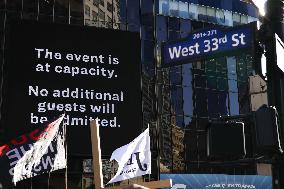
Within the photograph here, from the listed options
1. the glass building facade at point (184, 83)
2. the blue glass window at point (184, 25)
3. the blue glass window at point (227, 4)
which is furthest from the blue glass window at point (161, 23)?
the blue glass window at point (227, 4)

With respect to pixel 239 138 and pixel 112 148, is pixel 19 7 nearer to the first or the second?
pixel 112 148

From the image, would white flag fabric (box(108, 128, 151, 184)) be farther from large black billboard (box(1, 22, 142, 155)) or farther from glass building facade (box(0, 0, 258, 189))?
glass building facade (box(0, 0, 258, 189))

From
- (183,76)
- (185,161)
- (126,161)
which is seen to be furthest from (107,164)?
(126,161)

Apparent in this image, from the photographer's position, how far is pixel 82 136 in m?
16.0

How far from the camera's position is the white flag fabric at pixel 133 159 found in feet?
34.1

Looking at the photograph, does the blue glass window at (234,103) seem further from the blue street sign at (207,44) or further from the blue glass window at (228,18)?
the blue street sign at (207,44)

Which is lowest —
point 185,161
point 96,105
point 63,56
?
point 185,161

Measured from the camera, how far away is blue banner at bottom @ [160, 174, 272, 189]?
24.2 metres

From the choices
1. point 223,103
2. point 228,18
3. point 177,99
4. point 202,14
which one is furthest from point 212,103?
point 228,18

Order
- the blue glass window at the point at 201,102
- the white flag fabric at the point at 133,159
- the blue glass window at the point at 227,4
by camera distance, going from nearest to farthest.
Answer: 1. the white flag fabric at the point at 133,159
2. the blue glass window at the point at 201,102
3. the blue glass window at the point at 227,4

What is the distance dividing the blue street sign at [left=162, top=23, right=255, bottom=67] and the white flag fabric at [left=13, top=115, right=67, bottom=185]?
3733mm

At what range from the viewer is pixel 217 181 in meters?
25.4

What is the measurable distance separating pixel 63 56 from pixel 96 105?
1.89m

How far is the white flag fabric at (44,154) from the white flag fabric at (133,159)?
110 cm
